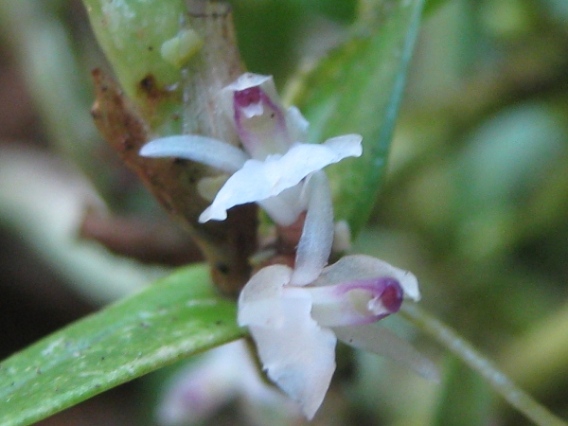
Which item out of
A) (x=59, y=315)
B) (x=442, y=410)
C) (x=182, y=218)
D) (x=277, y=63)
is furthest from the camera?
(x=59, y=315)

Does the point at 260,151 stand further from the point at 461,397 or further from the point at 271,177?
the point at 461,397

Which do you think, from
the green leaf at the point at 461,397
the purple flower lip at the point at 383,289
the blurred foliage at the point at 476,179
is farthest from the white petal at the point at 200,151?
the blurred foliage at the point at 476,179

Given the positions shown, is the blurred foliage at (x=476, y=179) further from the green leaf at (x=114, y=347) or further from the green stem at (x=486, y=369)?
the green leaf at (x=114, y=347)

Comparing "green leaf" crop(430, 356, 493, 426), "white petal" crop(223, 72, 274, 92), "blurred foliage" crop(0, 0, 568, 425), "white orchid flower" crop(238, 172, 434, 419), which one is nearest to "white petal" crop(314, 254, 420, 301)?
"white orchid flower" crop(238, 172, 434, 419)

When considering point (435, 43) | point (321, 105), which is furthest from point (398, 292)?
point (435, 43)

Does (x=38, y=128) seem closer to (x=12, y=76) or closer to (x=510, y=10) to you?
(x=12, y=76)

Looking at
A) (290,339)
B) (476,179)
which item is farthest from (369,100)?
(476,179)

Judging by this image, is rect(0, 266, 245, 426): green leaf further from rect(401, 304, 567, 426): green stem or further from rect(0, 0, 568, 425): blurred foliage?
rect(0, 0, 568, 425): blurred foliage
